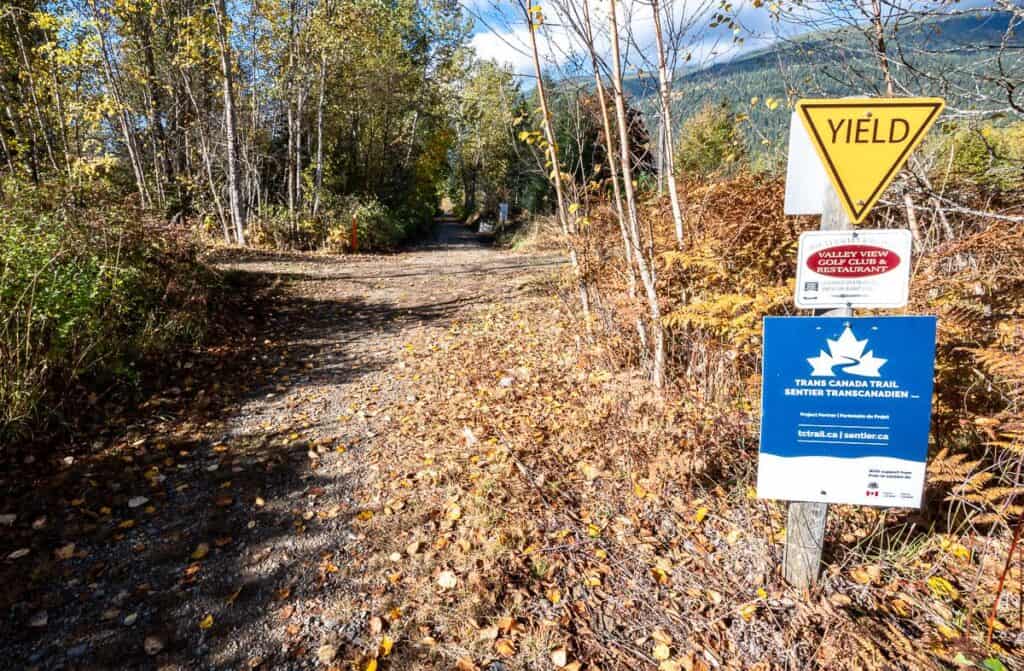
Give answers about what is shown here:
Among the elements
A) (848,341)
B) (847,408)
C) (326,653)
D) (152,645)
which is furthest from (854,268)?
(152,645)

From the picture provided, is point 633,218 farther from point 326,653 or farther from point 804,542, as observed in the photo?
point 326,653

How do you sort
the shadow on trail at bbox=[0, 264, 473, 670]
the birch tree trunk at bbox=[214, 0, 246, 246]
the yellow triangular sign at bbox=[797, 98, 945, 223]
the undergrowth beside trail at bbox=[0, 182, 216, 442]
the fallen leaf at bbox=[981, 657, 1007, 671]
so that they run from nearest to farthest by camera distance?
1. the yellow triangular sign at bbox=[797, 98, 945, 223]
2. the fallen leaf at bbox=[981, 657, 1007, 671]
3. the shadow on trail at bbox=[0, 264, 473, 670]
4. the undergrowth beside trail at bbox=[0, 182, 216, 442]
5. the birch tree trunk at bbox=[214, 0, 246, 246]

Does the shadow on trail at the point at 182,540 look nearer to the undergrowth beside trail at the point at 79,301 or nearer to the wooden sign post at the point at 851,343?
the undergrowth beside trail at the point at 79,301

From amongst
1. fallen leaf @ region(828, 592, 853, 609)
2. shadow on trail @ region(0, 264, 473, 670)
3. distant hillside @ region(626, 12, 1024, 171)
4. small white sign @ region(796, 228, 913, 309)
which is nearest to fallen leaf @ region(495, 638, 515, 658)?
shadow on trail @ region(0, 264, 473, 670)

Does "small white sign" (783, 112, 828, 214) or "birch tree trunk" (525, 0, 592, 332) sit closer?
"small white sign" (783, 112, 828, 214)

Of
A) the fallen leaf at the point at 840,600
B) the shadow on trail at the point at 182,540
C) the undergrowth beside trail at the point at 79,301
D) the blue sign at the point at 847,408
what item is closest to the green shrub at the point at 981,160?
the blue sign at the point at 847,408

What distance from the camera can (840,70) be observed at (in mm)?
3896

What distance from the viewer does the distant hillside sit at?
10.7 feet

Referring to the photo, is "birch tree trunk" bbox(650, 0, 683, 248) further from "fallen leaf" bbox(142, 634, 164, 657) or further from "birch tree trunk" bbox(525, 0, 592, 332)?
"fallen leaf" bbox(142, 634, 164, 657)

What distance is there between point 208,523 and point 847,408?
3782 mm

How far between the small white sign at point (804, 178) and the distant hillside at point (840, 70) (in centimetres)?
183

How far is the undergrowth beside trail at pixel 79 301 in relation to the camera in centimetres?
431

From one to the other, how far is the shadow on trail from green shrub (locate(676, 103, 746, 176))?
4.57m

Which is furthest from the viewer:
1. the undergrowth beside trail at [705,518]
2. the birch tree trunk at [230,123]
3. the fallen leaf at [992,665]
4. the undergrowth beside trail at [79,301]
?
the birch tree trunk at [230,123]
